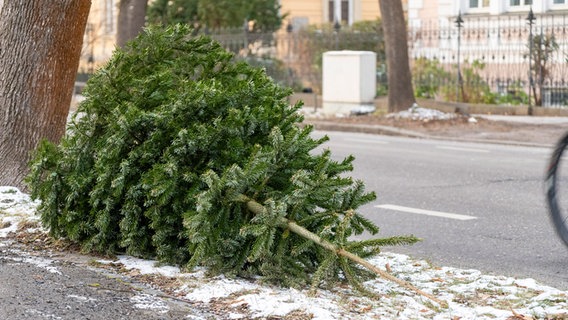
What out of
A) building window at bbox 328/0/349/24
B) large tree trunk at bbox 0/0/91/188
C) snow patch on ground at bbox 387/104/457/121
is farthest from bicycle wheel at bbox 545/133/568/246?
building window at bbox 328/0/349/24

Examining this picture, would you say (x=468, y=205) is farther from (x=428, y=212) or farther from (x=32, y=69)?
(x=32, y=69)

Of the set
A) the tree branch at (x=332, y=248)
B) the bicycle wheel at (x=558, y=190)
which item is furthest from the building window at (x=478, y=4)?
the tree branch at (x=332, y=248)

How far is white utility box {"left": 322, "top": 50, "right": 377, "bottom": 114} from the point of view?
23.4 m

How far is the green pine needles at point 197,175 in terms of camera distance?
545cm

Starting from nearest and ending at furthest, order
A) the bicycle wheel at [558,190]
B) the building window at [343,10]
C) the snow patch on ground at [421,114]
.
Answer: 1. the bicycle wheel at [558,190]
2. the snow patch on ground at [421,114]
3. the building window at [343,10]

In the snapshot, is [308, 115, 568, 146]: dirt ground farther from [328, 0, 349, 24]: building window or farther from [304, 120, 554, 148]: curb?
[328, 0, 349, 24]: building window

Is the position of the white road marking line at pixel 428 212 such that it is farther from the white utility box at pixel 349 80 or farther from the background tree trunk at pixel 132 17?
the background tree trunk at pixel 132 17

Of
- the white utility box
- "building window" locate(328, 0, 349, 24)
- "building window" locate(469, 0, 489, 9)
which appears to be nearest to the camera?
the white utility box

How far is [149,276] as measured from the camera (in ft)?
18.7

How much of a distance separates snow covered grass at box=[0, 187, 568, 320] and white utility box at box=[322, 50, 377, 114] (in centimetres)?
1738

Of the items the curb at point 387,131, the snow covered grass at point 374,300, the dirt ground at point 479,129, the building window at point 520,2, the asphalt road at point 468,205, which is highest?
the building window at point 520,2

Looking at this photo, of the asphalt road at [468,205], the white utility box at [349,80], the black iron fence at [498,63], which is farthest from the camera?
the white utility box at [349,80]

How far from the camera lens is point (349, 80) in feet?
77.4

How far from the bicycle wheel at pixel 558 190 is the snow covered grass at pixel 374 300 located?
1.29 ft
